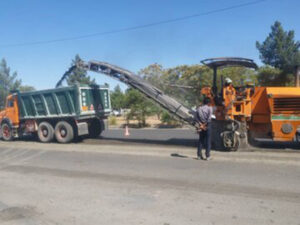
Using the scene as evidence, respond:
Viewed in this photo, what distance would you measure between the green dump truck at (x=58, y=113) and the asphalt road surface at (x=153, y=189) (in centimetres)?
349

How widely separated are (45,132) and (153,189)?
912 centimetres

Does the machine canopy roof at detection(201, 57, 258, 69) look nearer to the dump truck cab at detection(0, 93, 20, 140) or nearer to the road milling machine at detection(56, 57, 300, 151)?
the road milling machine at detection(56, 57, 300, 151)

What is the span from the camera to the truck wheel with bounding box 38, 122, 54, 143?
13.4m

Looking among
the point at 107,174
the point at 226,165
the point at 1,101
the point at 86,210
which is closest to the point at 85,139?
the point at 107,174

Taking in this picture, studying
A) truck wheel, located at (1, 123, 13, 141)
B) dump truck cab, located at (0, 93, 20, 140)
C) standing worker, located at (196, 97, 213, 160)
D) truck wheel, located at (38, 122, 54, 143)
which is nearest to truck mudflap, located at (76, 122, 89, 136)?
truck wheel, located at (38, 122, 54, 143)

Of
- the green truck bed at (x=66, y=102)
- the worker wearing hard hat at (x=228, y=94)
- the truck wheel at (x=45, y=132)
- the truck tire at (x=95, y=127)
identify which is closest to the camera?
the worker wearing hard hat at (x=228, y=94)

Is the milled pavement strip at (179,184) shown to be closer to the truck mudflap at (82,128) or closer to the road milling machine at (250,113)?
the road milling machine at (250,113)

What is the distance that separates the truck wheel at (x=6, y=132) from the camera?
1465cm

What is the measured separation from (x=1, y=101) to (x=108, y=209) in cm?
5304

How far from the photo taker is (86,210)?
492cm

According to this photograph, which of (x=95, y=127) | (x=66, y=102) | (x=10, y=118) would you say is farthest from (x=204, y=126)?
(x=10, y=118)

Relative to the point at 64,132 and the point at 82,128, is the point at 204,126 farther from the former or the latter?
the point at 64,132

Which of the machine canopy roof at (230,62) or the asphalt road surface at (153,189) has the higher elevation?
the machine canopy roof at (230,62)

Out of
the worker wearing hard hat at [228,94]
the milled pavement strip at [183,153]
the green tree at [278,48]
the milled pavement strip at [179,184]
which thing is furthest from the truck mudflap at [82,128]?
the green tree at [278,48]
